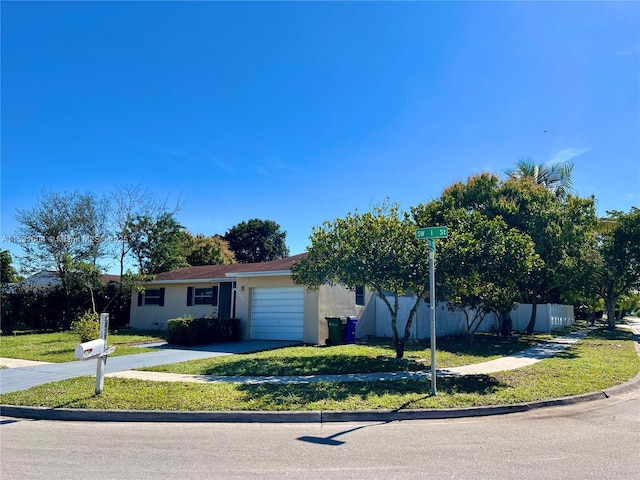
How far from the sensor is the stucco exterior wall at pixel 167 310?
2192 cm

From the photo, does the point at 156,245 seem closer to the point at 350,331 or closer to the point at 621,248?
the point at 350,331

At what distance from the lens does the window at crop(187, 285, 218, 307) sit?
21406 millimetres

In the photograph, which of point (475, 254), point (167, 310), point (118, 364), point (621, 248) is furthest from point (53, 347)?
point (621, 248)

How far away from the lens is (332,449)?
5.66m

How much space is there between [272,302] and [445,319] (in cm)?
839

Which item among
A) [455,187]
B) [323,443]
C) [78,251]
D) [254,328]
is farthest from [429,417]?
[78,251]

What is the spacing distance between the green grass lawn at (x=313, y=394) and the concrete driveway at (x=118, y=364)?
909mm

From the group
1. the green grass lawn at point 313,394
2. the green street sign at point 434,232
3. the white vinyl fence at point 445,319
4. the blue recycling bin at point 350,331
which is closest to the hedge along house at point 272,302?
the white vinyl fence at point 445,319

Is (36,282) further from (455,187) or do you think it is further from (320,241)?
(455,187)

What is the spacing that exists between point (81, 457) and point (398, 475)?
146 inches

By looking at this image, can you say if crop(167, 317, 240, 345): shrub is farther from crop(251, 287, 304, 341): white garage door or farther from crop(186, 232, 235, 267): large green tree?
crop(186, 232, 235, 267): large green tree

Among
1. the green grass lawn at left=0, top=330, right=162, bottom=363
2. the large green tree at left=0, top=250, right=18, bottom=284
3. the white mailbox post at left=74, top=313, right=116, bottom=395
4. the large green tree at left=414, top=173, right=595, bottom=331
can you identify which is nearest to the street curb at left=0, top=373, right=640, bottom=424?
the white mailbox post at left=74, top=313, right=116, bottom=395

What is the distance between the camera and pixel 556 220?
2064cm

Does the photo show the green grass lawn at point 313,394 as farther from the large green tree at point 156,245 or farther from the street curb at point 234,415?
the large green tree at point 156,245
